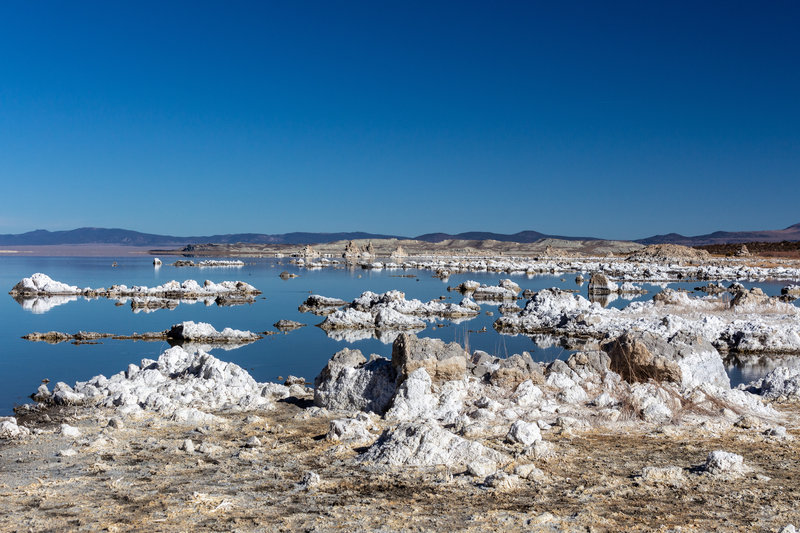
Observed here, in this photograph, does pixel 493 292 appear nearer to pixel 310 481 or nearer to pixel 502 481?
pixel 502 481

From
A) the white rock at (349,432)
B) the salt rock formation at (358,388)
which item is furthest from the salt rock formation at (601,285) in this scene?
the white rock at (349,432)

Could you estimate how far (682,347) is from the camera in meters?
11.1

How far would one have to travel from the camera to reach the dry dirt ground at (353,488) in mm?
4902

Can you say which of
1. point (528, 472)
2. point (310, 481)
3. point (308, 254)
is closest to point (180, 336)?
point (310, 481)

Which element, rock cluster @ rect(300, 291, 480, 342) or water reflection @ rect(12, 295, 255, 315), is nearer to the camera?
rock cluster @ rect(300, 291, 480, 342)

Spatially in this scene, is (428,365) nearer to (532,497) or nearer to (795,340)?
(532,497)

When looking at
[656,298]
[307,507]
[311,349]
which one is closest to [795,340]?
[656,298]

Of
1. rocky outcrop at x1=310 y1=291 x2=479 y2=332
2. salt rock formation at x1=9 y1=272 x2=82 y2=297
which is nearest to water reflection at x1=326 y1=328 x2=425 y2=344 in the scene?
rocky outcrop at x1=310 y1=291 x2=479 y2=332

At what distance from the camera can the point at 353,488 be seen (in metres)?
5.71

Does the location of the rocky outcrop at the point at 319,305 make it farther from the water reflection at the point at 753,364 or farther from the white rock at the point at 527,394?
the white rock at the point at 527,394

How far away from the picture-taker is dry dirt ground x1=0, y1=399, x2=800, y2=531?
4902mm

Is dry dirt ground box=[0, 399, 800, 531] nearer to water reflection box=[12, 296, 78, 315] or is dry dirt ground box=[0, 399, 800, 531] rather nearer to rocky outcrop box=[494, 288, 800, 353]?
rocky outcrop box=[494, 288, 800, 353]

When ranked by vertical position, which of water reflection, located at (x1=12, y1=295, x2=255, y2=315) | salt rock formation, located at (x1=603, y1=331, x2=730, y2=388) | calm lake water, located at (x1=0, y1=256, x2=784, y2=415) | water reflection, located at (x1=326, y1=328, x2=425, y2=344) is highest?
salt rock formation, located at (x1=603, y1=331, x2=730, y2=388)

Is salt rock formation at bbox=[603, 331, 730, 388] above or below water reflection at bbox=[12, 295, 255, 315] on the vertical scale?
above
